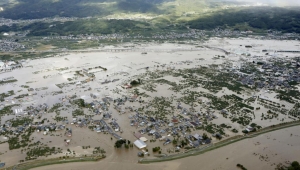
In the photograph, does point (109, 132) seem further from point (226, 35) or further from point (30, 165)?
point (226, 35)

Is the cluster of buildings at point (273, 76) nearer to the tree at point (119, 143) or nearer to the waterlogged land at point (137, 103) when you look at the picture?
the waterlogged land at point (137, 103)

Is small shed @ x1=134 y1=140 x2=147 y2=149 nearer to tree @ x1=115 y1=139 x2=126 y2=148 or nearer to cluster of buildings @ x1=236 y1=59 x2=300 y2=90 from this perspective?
tree @ x1=115 y1=139 x2=126 y2=148

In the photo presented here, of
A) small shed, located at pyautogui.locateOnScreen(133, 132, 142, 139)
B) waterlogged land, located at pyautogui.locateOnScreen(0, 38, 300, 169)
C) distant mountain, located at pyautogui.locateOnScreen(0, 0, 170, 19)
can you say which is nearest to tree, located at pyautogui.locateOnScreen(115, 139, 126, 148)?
waterlogged land, located at pyautogui.locateOnScreen(0, 38, 300, 169)

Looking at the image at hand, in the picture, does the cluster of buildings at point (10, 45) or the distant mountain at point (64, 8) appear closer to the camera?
the cluster of buildings at point (10, 45)

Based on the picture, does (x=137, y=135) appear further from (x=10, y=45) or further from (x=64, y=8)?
(x=64, y=8)

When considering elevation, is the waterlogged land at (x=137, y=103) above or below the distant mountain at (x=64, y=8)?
below

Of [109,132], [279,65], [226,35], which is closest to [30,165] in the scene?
[109,132]

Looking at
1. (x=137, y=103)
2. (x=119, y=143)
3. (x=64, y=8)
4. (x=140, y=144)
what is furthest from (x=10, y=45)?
(x=64, y=8)

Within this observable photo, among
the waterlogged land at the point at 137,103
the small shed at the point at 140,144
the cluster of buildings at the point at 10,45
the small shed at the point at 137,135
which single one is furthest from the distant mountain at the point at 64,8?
the small shed at the point at 140,144
